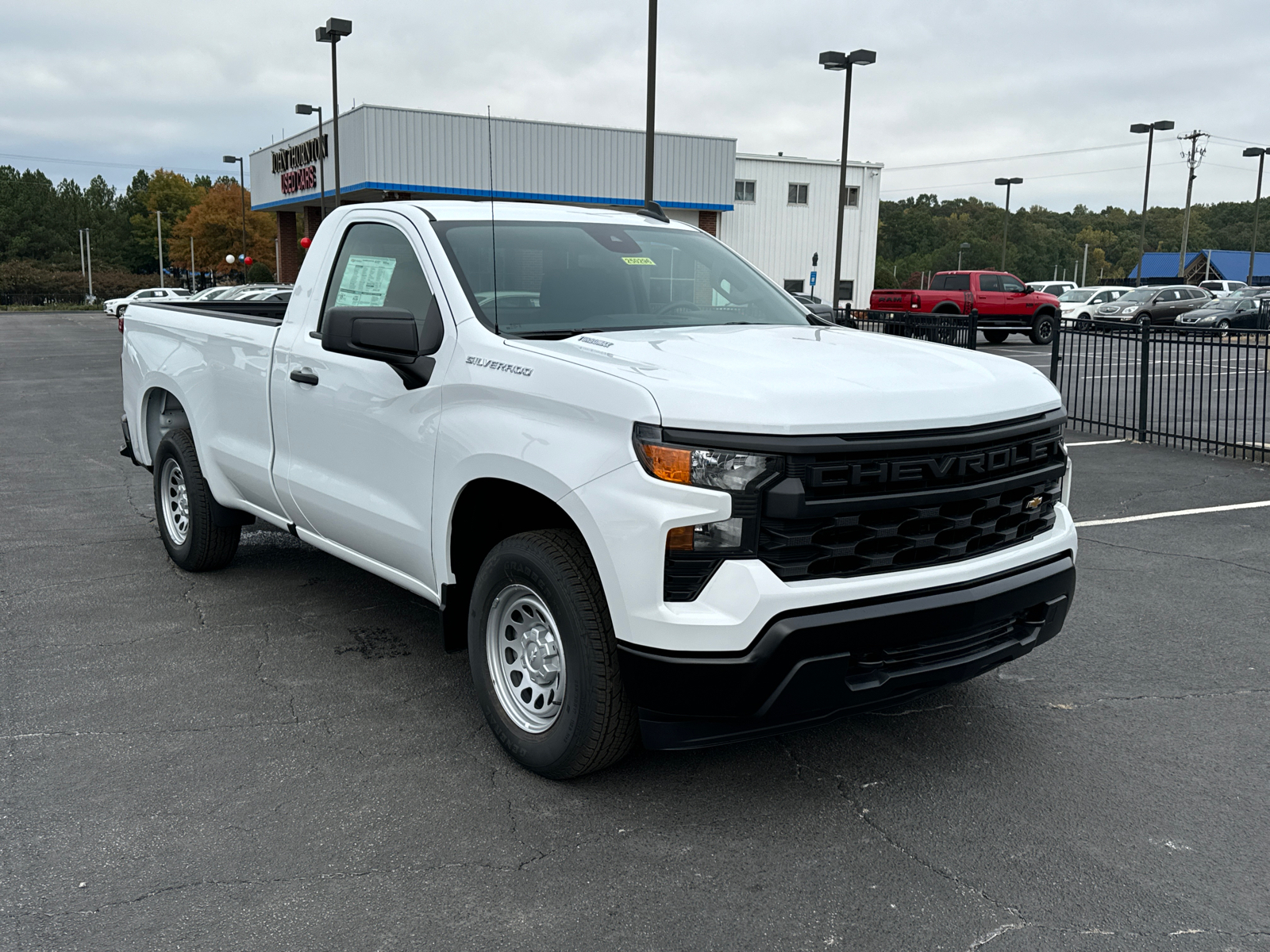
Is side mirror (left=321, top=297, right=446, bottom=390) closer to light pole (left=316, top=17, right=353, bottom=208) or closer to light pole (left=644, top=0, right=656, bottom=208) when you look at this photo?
light pole (left=644, top=0, right=656, bottom=208)

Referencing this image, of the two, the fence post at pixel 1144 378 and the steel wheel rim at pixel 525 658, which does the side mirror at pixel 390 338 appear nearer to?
the steel wheel rim at pixel 525 658

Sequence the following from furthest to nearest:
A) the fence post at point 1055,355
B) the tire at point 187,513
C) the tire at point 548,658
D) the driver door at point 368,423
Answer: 1. the fence post at point 1055,355
2. the tire at point 187,513
3. the driver door at point 368,423
4. the tire at point 548,658

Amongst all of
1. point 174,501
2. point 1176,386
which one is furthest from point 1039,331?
point 174,501

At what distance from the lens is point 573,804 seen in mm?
3668

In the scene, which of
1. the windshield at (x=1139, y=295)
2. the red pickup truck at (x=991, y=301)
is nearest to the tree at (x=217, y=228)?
the windshield at (x=1139, y=295)

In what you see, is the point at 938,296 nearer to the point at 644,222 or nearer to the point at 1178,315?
the point at 1178,315

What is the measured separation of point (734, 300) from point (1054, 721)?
2.22 metres

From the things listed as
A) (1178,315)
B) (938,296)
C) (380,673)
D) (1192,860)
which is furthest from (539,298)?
(1178,315)

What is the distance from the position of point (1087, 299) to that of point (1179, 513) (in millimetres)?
37850

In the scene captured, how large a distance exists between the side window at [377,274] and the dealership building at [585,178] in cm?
2471

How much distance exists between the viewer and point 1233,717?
446cm

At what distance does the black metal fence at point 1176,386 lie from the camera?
37.5 feet

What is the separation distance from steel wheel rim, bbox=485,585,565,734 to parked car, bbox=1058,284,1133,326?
3734cm

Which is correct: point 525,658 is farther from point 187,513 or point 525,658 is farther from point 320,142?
point 320,142
